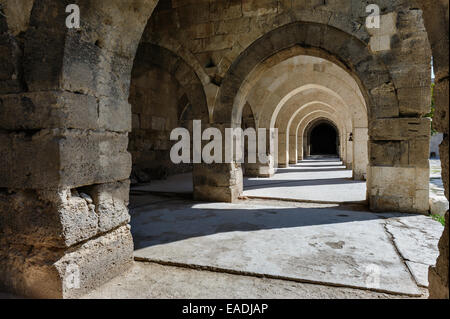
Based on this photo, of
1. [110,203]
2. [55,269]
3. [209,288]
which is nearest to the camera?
[55,269]

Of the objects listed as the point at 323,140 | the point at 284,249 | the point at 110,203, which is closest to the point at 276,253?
the point at 284,249

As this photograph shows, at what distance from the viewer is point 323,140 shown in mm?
31062

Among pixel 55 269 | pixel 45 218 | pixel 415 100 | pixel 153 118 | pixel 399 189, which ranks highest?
pixel 153 118

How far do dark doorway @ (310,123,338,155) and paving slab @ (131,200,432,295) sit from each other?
28.0 metres

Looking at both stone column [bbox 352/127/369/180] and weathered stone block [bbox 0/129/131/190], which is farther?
stone column [bbox 352/127/369/180]

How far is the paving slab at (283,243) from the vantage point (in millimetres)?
2217

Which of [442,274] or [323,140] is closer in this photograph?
[442,274]

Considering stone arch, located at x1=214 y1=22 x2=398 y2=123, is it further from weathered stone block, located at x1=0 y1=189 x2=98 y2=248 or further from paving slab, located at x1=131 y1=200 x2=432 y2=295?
weathered stone block, located at x1=0 y1=189 x2=98 y2=248

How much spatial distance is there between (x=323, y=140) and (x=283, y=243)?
30050 mm

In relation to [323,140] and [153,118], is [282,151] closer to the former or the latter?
[153,118]

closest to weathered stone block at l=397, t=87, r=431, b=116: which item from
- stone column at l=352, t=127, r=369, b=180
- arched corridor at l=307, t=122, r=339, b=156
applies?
stone column at l=352, t=127, r=369, b=180

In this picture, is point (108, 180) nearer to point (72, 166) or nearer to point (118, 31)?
point (72, 166)

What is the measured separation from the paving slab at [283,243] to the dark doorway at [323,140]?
28.0 meters

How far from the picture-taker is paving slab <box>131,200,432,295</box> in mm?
2217
